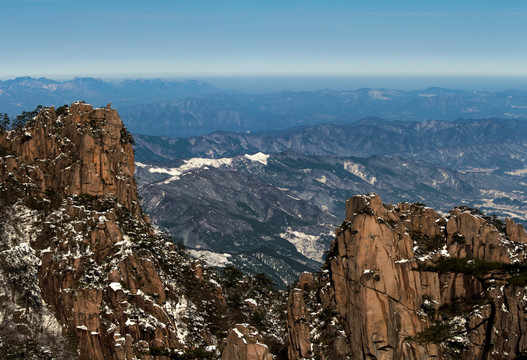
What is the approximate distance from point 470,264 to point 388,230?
21.1 meters

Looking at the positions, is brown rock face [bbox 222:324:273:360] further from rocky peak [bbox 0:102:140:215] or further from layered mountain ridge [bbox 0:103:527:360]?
rocky peak [bbox 0:102:140:215]

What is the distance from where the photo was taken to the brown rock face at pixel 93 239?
231ft

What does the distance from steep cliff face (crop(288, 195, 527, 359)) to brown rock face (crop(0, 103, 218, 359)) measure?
867 inches

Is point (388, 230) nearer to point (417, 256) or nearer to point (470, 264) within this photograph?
point (417, 256)

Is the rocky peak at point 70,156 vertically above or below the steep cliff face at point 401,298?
above

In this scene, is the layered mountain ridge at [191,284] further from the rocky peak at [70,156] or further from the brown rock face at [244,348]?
the rocky peak at [70,156]

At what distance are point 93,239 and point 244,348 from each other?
3451cm

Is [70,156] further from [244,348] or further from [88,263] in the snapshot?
[244,348]

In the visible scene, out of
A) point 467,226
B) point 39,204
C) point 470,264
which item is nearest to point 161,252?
point 39,204

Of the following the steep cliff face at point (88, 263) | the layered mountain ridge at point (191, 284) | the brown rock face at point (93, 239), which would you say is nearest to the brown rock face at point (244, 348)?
the layered mountain ridge at point (191, 284)

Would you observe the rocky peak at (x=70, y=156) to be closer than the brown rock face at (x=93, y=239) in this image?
No

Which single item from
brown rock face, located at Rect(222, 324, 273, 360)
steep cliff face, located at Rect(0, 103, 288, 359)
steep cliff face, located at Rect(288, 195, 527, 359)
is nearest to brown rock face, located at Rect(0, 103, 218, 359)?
steep cliff face, located at Rect(0, 103, 288, 359)

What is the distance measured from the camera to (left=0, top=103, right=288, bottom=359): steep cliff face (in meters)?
69.7

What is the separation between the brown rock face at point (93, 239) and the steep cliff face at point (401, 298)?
22013mm
